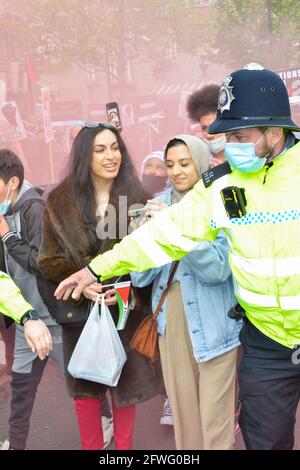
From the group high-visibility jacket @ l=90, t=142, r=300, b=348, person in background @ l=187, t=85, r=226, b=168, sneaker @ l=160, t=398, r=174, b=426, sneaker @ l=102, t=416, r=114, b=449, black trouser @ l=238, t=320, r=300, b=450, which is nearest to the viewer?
high-visibility jacket @ l=90, t=142, r=300, b=348

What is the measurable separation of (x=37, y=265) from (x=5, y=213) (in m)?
0.39

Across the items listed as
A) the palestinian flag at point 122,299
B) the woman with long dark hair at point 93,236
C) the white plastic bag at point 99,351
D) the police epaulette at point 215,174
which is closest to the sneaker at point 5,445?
the woman with long dark hair at point 93,236

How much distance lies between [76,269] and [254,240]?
1031mm

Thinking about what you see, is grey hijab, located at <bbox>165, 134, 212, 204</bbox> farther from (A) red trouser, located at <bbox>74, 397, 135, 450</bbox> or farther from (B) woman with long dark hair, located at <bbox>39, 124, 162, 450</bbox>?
(A) red trouser, located at <bbox>74, 397, 135, 450</bbox>

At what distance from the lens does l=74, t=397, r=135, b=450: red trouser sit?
280 cm

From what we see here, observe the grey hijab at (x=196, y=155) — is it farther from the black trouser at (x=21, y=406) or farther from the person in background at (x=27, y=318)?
the black trouser at (x=21, y=406)

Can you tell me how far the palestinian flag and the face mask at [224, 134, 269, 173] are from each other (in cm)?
90

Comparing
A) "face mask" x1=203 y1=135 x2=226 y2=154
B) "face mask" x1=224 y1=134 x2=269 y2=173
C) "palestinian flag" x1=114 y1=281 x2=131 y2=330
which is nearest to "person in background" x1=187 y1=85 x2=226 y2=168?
"face mask" x1=203 y1=135 x2=226 y2=154

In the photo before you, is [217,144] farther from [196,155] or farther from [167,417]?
[167,417]

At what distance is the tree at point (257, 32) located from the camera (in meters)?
6.23

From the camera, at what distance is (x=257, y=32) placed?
6.34 metres

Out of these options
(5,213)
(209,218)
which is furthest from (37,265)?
(209,218)

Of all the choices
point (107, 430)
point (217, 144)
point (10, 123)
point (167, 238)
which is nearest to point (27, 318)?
point (167, 238)
